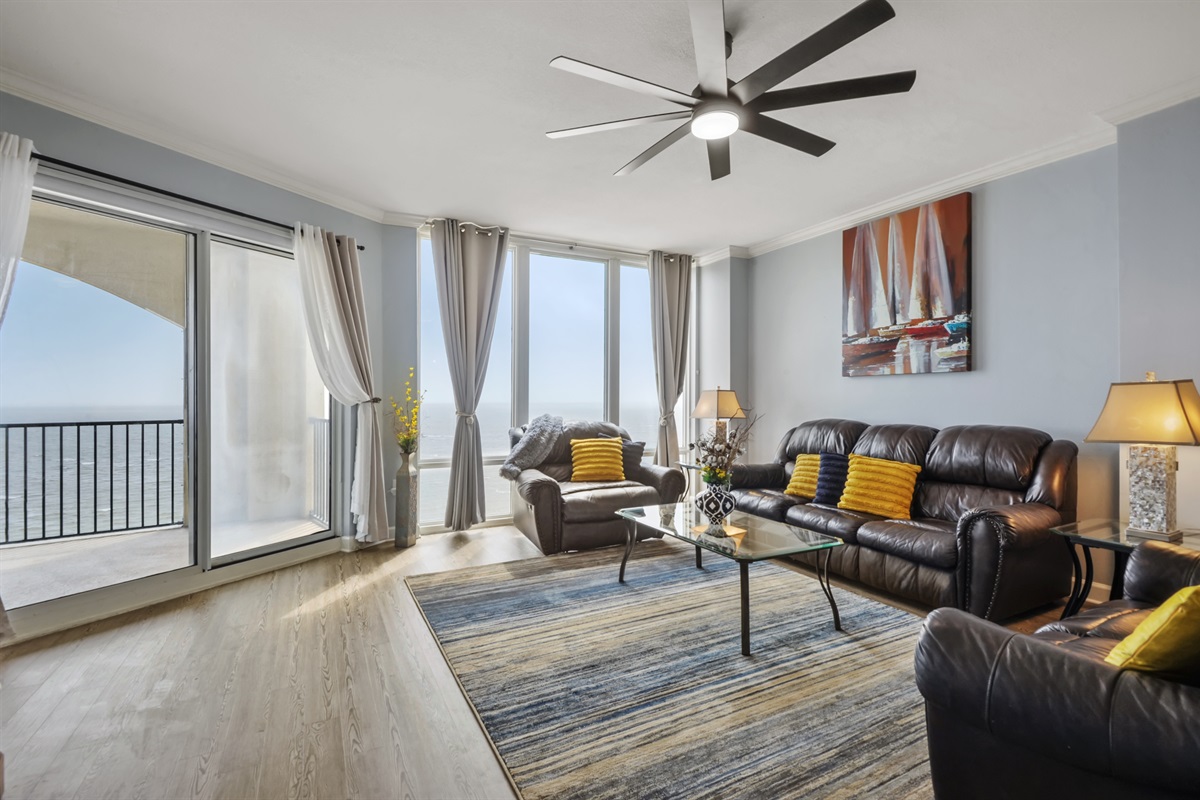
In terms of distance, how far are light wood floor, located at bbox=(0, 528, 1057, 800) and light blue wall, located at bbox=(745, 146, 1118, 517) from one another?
4.17 feet

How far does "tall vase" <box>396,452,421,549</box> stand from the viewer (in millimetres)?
4504

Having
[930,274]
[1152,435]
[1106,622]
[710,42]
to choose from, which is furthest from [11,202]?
[930,274]

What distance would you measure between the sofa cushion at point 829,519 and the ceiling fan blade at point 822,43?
99.6 inches

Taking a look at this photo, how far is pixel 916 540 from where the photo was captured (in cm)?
308

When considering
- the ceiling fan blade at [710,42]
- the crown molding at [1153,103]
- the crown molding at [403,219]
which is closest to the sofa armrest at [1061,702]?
the ceiling fan blade at [710,42]

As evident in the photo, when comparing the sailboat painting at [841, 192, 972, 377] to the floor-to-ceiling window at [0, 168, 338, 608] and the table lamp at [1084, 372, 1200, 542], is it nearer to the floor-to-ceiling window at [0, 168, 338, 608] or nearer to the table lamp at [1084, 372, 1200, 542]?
the table lamp at [1084, 372, 1200, 542]

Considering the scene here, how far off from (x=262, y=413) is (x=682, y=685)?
11.0 ft

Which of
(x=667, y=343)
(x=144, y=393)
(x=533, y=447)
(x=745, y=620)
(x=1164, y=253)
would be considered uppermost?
(x=1164, y=253)

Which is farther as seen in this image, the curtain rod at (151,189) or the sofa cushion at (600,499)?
the sofa cushion at (600,499)

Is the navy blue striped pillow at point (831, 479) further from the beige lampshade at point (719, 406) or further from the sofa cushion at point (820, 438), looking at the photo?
the beige lampshade at point (719, 406)

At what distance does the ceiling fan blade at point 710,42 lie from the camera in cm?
171

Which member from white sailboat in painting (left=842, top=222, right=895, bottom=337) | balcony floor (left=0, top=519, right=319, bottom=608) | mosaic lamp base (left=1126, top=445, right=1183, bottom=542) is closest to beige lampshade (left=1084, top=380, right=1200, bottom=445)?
mosaic lamp base (left=1126, top=445, right=1183, bottom=542)

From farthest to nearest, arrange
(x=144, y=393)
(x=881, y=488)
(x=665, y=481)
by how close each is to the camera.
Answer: (x=665, y=481) < (x=881, y=488) < (x=144, y=393)

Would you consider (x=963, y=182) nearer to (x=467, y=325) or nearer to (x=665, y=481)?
(x=665, y=481)
